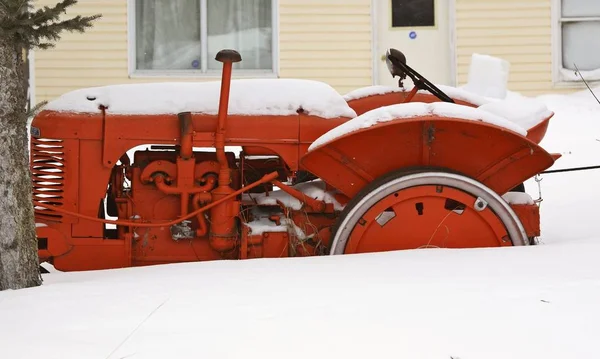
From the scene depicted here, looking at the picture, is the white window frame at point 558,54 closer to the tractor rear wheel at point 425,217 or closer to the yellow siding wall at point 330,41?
the yellow siding wall at point 330,41

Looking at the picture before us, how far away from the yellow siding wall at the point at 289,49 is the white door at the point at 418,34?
10.5 inches

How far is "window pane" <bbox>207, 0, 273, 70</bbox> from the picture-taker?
1177 centimetres

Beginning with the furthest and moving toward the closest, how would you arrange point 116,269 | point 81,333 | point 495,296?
point 116,269
point 495,296
point 81,333

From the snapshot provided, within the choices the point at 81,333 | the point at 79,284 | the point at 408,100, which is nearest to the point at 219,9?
the point at 408,100

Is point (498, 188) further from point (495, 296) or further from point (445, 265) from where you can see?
point (495, 296)

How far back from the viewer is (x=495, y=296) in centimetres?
294

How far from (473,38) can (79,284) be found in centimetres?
907

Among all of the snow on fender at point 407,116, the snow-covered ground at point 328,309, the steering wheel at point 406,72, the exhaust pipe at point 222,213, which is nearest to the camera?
the snow-covered ground at point 328,309

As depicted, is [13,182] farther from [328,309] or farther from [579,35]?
[579,35]

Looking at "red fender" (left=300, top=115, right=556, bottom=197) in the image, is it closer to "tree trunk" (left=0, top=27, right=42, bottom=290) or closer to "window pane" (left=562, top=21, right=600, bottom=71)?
"tree trunk" (left=0, top=27, right=42, bottom=290)

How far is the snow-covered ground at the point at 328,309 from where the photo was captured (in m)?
2.47

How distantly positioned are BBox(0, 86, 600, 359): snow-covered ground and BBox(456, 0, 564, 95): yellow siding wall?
7.87m

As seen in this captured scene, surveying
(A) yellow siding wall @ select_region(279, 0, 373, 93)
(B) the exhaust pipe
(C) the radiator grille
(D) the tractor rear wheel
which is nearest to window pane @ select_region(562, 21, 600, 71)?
(A) yellow siding wall @ select_region(279, 0, 373, 93)

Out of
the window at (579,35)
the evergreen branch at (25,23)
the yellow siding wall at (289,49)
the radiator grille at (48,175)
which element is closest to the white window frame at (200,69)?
the yellow siding wall at (289,49)
